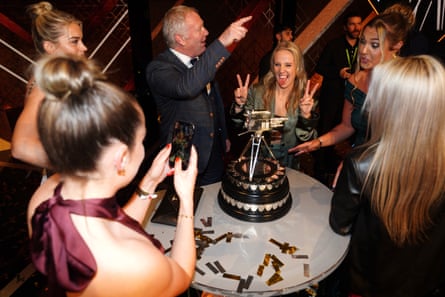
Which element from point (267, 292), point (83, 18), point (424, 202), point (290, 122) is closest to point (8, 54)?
point (83, 18)

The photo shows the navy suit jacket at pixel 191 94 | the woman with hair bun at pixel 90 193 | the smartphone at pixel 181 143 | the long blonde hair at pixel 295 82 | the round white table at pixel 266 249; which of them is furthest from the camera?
the long blonde hair at pixel 295 82

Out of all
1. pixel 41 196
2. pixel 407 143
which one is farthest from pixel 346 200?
pixel 41 196

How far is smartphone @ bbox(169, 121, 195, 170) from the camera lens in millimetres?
1561

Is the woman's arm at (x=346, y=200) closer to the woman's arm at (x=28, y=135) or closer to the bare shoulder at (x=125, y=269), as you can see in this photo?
the bare shoulder at (x=125, y=269)

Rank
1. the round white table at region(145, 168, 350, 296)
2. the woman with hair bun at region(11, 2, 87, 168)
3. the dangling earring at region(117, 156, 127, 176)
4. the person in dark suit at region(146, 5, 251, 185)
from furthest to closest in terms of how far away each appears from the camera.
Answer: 1. the person in dark suit at region(146, 5, 251, 185)
2. the woman with hair bun at region(11, 2, 87, 168)
3. the round white table at region(145, 168, 350, 296)
4. the dangling earring at region(117, 156, 127, 176)

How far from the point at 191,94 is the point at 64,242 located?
151cm

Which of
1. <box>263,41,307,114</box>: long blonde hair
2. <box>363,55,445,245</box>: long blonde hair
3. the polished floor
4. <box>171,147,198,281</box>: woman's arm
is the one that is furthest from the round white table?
<box>263,41,307,114</box>: long blonde hair

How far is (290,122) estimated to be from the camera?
2.75 metres

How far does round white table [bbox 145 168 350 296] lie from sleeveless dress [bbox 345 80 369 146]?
2.56ft

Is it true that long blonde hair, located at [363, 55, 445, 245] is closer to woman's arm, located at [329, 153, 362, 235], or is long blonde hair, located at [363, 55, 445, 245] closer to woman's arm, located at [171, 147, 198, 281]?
woman's arm, located at [329, 153, 362, 235]

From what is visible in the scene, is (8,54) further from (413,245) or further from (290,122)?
(413,245)

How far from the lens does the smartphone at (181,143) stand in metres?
1.56

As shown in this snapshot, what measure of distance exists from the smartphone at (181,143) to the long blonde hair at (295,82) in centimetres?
136

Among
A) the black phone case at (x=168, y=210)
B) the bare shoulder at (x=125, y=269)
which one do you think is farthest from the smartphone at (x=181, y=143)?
the bare shoulder at (x=125, y=269)
